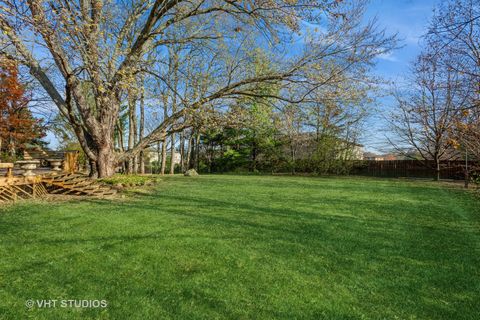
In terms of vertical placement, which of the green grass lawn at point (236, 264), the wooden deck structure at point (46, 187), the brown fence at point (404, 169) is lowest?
the green grass lawn at point (236, 264)

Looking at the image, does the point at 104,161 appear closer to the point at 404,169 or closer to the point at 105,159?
the point at 105,159

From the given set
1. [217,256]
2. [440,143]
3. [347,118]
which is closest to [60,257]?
[217,256]

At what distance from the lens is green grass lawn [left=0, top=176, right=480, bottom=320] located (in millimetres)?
2934

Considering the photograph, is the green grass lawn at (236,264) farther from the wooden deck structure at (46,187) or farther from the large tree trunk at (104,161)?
A: the large tree trunk at (104,161)

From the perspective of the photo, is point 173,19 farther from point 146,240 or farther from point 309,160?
point 309,160

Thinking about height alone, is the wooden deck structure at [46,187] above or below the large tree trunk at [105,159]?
below

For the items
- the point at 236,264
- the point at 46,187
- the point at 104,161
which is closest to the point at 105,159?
the point at 104,161

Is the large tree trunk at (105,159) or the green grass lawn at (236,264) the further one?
the large tree trunk at (105,159)

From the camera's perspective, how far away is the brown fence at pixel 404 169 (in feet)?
70.4

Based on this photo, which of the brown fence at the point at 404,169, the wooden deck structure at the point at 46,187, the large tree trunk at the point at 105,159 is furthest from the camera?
the brown fence at the point at 404,169

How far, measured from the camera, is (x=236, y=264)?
13.0 feet

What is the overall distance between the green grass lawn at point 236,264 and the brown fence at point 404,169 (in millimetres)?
16788

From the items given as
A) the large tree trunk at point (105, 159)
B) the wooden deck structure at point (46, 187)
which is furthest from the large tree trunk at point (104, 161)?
the wooden deck structure at point (46, 187)

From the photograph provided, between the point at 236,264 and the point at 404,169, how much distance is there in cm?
2382
